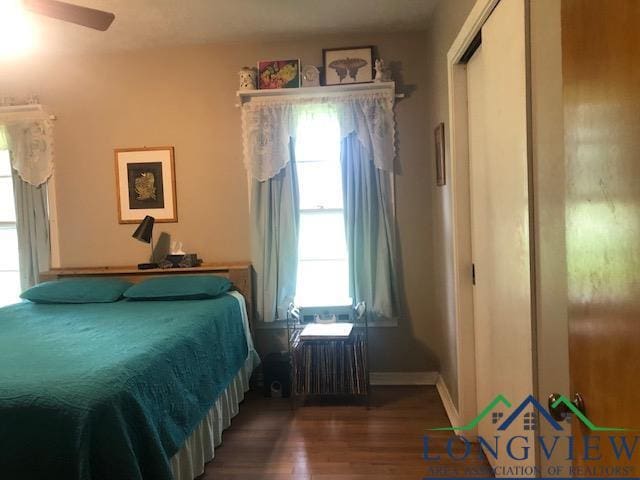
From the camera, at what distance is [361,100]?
136 inches

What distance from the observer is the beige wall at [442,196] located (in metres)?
2.75

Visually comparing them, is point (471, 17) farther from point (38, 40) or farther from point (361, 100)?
point (38, 40)

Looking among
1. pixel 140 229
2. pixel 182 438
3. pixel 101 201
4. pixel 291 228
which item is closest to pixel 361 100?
pixel 291 228

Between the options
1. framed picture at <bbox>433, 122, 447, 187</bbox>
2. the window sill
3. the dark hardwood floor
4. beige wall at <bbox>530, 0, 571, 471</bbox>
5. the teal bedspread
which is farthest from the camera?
the window sill

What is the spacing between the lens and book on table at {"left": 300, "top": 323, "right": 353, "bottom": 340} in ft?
10.5

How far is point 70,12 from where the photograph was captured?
2.19 metres

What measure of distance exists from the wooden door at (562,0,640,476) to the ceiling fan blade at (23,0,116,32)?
2.06 meters

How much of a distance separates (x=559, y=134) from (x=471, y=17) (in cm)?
110

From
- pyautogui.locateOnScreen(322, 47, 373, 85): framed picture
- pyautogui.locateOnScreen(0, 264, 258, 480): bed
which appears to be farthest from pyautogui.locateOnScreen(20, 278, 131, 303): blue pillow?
pyautogui.locateOnScreen(322, 47, 373, 85): framed picture

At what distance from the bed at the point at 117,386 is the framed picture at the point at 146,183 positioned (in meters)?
0.82

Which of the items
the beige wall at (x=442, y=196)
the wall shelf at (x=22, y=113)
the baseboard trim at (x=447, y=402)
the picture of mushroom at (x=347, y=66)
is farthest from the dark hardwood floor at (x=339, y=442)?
the wall shelf at (x=22, y=113)

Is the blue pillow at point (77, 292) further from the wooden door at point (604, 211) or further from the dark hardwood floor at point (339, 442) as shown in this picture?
the wooden door at point (604, 211)

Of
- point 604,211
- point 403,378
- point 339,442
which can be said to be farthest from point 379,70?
point 604,211

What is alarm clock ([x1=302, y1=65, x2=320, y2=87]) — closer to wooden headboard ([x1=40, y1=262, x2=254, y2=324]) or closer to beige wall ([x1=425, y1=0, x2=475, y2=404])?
beige wall ([x1=425, y1=0, x2=475, y2=404])
